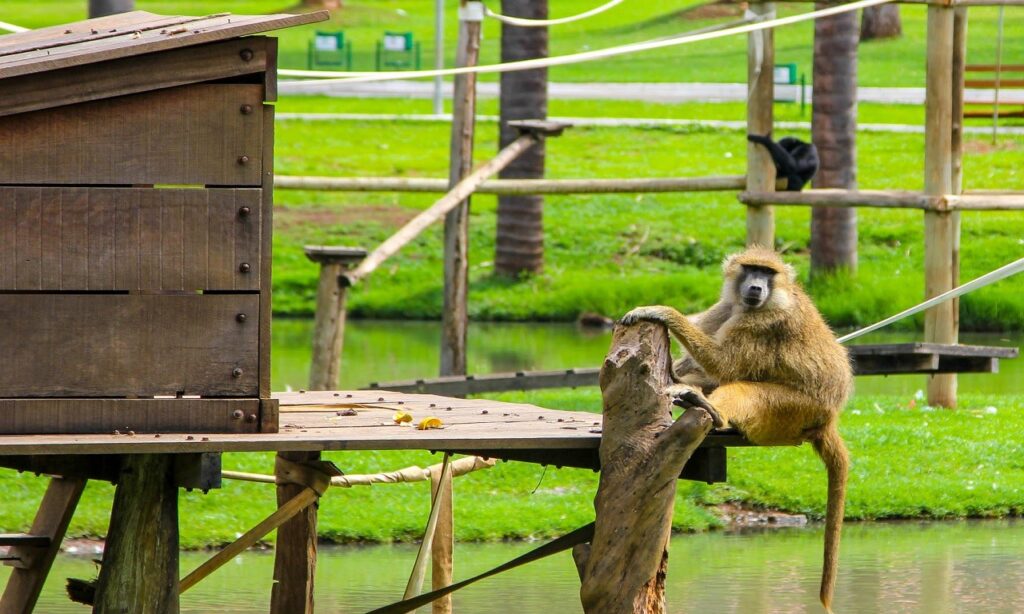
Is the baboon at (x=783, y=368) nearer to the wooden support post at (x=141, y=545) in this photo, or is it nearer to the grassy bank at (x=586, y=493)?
the wooden support post at (x=141, y=545)

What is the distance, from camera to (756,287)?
21.0 feet

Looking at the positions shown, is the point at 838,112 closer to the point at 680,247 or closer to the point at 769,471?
the point at 680,247

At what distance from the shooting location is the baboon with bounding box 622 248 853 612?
20.1 feet

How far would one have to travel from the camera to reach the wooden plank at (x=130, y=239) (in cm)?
522

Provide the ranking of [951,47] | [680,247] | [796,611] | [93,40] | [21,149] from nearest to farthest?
[21,149] → [93,40] → [796,611] → [951,47] → [680,247]

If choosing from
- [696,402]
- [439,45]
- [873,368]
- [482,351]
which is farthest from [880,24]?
[696,402]

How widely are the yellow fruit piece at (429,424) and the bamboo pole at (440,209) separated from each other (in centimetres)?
525

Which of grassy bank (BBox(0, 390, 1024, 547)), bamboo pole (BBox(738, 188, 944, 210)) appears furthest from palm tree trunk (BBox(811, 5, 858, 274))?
grassy bank (BBox(0, 390, 1024, 547))

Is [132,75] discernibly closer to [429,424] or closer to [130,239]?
[130,239]

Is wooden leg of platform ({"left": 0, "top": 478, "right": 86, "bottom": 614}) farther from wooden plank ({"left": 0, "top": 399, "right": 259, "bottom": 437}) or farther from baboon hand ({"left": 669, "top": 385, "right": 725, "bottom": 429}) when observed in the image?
baboon hand ({"left": 669, "top": 385, "right": 725, "bottom": 429})

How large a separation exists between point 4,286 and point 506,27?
1369cm

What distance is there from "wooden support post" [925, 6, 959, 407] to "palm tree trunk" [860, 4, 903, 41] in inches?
1064

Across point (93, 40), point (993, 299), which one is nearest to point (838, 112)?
point (993, 299)

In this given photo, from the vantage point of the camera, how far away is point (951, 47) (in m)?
11.6
